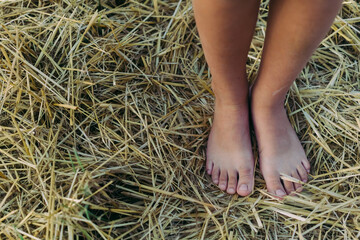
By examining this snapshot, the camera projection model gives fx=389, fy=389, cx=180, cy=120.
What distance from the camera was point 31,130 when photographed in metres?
1.03

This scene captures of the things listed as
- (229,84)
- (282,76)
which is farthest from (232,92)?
(282,76)

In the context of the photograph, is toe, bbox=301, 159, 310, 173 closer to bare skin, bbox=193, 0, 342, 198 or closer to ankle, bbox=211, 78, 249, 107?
bare skin, bbox=193, 0, 342, 198

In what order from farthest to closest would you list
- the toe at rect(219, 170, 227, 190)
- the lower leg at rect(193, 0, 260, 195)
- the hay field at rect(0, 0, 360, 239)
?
the toe at rect(219, 170, 227, 190) → the hay field at rect(0, 0, 360, 239) → the lower leg at rect(193, 0, 260, 195)

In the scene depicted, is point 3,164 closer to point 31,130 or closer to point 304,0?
point 31,130

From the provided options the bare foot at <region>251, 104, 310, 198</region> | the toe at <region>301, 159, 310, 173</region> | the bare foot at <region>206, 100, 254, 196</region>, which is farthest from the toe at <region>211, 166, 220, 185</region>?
the toe at <region>301, 159, 310, 173</region>

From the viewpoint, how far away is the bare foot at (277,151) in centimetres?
104

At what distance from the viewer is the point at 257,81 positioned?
997mm

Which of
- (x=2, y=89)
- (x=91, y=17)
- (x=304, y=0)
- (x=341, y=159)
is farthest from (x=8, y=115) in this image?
(x=341, y=159)

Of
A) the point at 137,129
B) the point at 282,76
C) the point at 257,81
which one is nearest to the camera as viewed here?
the point at 282,76

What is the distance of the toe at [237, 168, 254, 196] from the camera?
1.04 metres

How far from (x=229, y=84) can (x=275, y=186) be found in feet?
1.01

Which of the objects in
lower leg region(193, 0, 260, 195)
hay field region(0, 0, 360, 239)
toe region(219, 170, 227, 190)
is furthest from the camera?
toe region(219, 170, 227, 190)

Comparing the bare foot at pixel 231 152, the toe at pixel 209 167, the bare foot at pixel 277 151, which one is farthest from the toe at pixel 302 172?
the toe at pixel 209 167

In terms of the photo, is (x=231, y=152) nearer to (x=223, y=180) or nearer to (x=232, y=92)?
(x=223, y=180)
